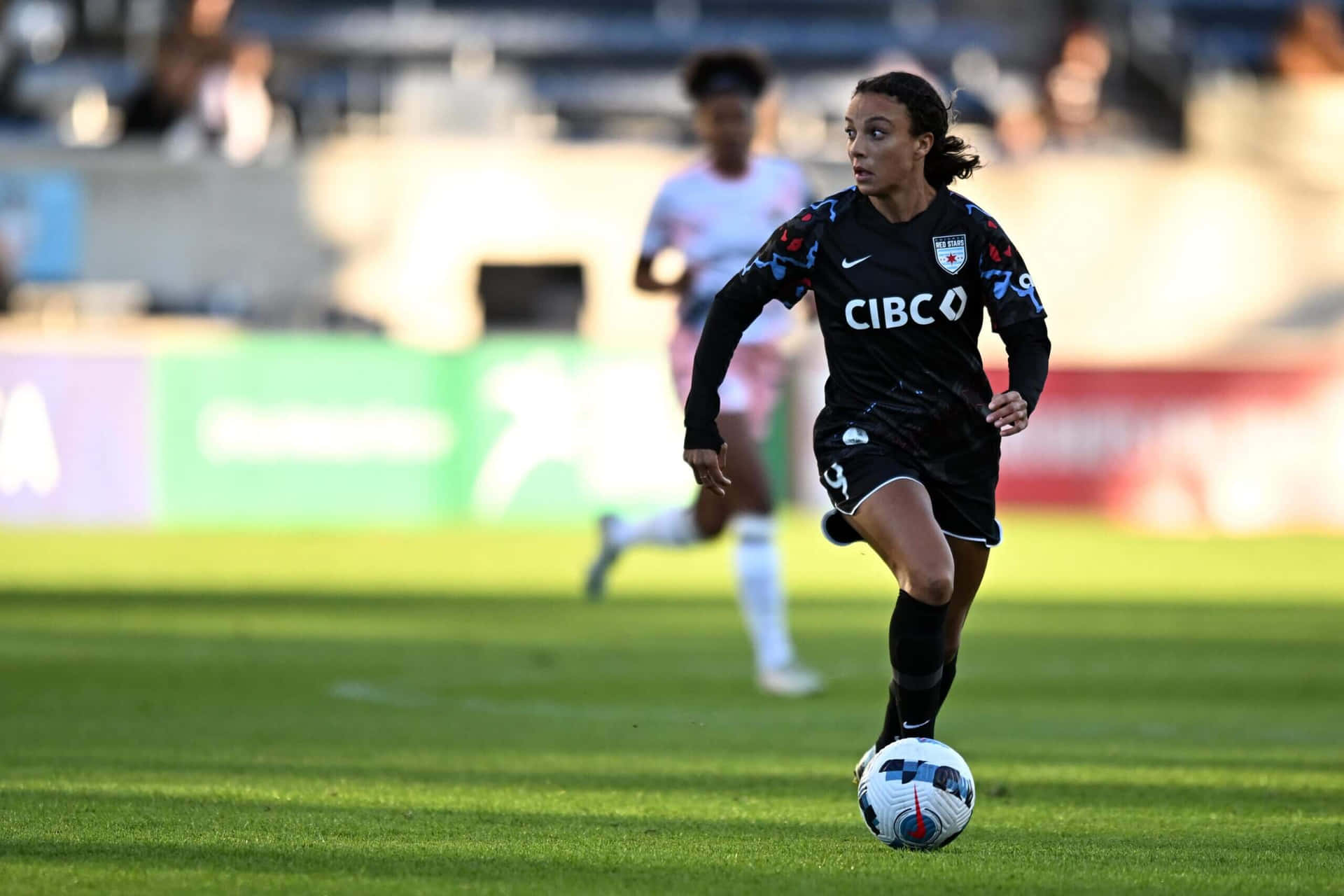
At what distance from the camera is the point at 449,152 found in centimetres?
2345

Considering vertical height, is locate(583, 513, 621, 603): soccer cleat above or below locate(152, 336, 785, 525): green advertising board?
above

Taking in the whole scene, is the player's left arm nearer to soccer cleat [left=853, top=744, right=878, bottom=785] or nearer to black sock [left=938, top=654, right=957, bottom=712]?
black sock [left=938, top=654, right=957, bottom=712]

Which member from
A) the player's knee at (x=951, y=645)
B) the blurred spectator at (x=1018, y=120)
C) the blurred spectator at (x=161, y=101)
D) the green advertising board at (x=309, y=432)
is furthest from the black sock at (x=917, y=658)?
the blurred spectator at (x=1018, y=120)

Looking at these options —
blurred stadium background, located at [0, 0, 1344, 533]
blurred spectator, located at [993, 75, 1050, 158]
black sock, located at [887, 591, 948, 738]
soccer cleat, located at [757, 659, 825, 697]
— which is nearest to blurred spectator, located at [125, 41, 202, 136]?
blurred stadium background, located at [0, 0, 1344, 533]

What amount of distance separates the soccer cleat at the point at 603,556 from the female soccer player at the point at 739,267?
4.52 feet

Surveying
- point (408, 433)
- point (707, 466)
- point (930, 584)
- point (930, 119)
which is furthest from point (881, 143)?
point (408, 433)

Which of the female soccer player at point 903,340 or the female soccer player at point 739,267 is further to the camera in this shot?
the female soccer player at point 739,267

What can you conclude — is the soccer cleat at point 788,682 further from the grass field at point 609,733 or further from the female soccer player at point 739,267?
the grass field at point 609,733

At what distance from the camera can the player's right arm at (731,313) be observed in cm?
576

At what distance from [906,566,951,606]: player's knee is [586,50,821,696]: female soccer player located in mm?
3630

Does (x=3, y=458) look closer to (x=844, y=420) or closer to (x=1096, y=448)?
(x=1096, y=448)

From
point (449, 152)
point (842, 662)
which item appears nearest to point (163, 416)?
point (449, 152)

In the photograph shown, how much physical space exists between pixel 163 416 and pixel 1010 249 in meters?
14.0

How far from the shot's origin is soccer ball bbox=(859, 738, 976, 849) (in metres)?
5.26
